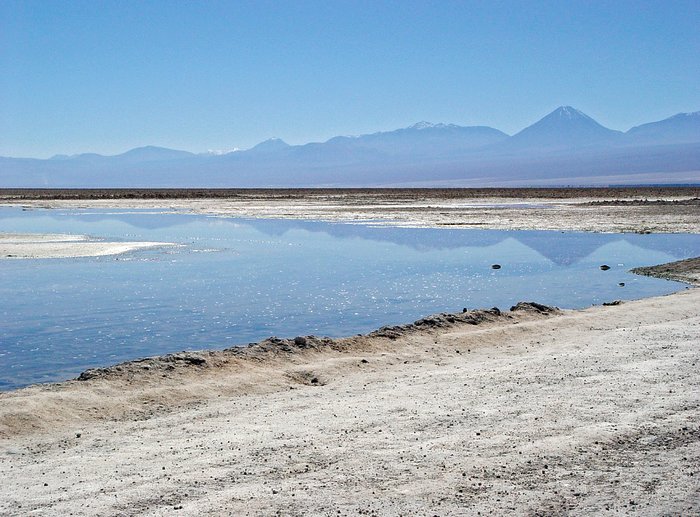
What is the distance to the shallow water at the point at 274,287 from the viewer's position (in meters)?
13.6

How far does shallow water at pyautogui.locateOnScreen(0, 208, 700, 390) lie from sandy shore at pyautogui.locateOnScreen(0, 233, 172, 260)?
1386mm

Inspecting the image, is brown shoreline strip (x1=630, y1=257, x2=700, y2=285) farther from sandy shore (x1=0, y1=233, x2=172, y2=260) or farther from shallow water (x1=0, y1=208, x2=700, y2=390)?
sandy shore (x1=0, y1=233, x2=172, y2=260)

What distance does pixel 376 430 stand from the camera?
312 inches

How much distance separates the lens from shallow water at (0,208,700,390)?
44.7 ft

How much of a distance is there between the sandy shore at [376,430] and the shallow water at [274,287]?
2.31 meters

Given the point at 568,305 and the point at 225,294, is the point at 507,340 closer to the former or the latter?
the point at 568,305

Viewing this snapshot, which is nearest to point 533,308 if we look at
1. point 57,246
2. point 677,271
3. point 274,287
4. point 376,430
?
point 274,287

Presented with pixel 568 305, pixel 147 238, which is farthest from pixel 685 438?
pixel 147 238

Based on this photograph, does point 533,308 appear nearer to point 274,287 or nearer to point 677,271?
point 274,287

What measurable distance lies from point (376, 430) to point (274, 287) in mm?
12169

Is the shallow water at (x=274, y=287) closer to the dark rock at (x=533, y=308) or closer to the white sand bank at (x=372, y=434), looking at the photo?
the dark rock at (x=533, y=308)

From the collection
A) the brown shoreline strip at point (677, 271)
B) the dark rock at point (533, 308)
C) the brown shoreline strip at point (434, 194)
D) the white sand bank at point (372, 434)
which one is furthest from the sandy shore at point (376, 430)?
the brown shoreline strip at point (434, 194)

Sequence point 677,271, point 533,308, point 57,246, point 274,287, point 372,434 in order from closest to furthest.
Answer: point 372,434
point 533,308
point 274,287
point 677,271
point 57,246

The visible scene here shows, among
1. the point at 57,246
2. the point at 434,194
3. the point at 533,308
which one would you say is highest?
the point at 434,194
